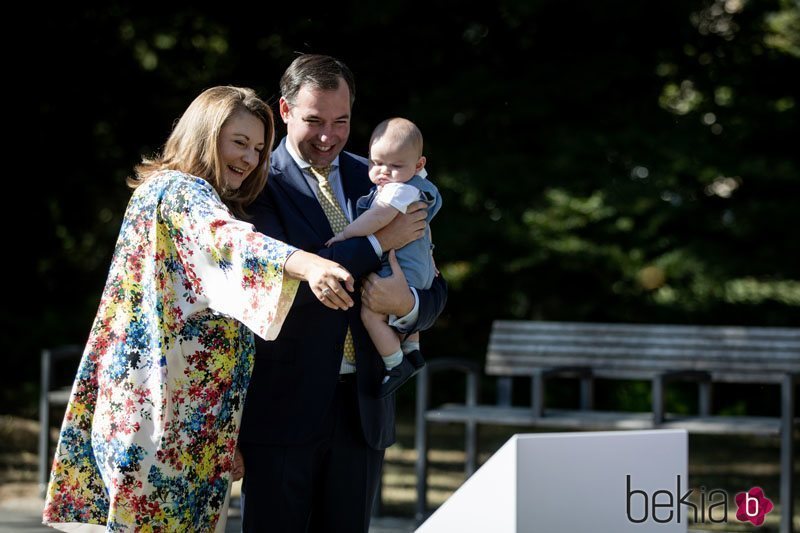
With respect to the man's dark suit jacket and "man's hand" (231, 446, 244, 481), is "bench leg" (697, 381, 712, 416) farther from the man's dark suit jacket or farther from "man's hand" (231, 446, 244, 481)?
"man's hand" (231, 446, 244, 481)

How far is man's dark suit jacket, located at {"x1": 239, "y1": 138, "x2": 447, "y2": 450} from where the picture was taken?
3.03 meters

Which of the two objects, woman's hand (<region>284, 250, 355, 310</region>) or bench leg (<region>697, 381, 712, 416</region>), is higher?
woman's hand (<region>284, 250, 355, 310</region>)

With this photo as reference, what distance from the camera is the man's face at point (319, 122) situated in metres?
3.15

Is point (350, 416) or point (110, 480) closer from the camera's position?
point (110, 480)

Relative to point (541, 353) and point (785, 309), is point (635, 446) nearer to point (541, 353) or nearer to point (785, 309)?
point (541, 353)

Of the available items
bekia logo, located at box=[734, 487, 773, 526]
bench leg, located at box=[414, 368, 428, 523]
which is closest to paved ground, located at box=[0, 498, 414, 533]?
bench leg, located at box=[414, 368, 428, 523]

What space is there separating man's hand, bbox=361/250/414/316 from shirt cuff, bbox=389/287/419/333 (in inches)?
1.1

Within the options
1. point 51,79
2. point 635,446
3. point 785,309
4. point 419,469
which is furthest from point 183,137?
point 785,309

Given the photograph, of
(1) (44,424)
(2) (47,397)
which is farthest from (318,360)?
(1) (44,424)

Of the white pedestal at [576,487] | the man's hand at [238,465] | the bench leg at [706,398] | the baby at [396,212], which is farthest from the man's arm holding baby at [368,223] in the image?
the bench leg at [706,398]

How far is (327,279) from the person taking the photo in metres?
2.61

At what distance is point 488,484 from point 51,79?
8.58 meters

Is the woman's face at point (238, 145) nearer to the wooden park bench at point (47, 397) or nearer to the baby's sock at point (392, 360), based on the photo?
the baby's sock at point (392, 360)

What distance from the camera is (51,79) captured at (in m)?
10.3
